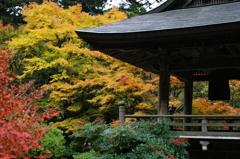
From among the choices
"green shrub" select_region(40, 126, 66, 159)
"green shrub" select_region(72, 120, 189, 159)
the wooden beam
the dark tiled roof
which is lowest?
"green shrub" select_region(40, 126, 66, 159)

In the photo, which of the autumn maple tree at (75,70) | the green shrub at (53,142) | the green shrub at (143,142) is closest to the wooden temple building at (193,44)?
the green shrub at (143,142)

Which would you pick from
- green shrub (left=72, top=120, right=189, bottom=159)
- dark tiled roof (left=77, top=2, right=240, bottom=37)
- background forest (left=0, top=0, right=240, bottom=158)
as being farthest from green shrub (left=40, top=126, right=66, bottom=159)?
dark tiled roof (left=77, top=2, right=240, bottom=37)

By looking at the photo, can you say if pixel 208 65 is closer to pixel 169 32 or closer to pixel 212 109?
pixel 169 32

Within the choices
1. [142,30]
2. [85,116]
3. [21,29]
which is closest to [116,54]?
[142,30]

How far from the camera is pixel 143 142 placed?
5.69 m

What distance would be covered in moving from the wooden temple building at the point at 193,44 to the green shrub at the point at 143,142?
35cm

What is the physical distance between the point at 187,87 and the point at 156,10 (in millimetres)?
2729

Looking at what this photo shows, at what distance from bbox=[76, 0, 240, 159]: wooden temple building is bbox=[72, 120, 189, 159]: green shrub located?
13.6 inches

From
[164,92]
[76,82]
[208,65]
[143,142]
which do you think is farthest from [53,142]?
[208,65]

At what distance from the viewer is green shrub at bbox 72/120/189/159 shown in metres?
5.26

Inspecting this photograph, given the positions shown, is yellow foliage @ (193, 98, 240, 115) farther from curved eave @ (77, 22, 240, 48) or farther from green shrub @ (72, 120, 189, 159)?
curved eave @ (77, 22, 240, 48)

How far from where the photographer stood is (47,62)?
10406 millimetres

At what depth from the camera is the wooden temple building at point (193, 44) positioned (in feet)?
16.6

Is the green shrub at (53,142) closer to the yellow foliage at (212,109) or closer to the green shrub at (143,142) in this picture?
the green shrub at (143,142)
